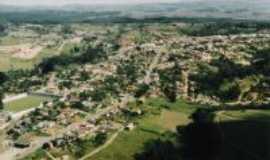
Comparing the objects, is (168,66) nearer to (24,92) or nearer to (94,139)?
(24,92)

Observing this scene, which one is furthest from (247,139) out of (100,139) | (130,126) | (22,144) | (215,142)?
(22,144)

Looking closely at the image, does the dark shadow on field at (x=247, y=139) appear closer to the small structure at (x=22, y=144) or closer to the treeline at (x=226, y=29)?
the small structure at (x=22, y=144)

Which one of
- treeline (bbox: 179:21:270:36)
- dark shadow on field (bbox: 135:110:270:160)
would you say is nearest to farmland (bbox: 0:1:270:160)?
dark shadow on field (bbox: 135:110:270:160)

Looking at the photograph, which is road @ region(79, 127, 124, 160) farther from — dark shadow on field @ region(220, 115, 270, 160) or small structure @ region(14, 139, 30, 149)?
dark shadow on field @ region(220, 115, 270, 160)

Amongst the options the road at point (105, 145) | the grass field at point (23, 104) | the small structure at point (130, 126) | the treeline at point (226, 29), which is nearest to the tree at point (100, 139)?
the road at point (105, 145)

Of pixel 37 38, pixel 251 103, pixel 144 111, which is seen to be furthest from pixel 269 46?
pixel 37 38

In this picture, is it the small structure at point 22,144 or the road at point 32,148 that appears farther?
the small structure at point 22,144
